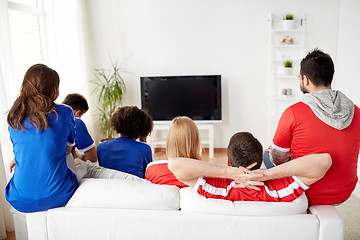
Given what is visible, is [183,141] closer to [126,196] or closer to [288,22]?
[126,196]

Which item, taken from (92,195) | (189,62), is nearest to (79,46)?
(189,62)

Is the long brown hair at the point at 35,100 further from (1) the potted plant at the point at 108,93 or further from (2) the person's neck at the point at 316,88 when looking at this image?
(1) the potted plant at the point at 108,93

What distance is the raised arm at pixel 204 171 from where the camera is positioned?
151 cm

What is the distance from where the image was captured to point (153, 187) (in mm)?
1617

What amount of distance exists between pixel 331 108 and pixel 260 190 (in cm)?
57

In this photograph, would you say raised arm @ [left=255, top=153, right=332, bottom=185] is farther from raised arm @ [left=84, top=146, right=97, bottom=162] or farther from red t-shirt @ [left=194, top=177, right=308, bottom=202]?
raised arm @ [left=84, top=146, right=97, bottom=162]

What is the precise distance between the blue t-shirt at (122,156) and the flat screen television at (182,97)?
8.99 feet

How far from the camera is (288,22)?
177 inches

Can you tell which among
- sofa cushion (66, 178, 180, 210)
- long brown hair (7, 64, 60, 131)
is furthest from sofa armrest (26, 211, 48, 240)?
long brown hair (7, 64, 60, 131)

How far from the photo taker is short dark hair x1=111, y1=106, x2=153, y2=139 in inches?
89.4

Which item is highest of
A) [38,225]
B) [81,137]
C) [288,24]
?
[288,24]

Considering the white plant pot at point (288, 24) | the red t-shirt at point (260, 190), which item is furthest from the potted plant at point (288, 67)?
the red t-shirt at point (260, 190)

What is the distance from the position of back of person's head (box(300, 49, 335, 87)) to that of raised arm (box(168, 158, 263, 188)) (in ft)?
2.32

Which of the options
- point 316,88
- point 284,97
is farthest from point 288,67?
point 316,88
